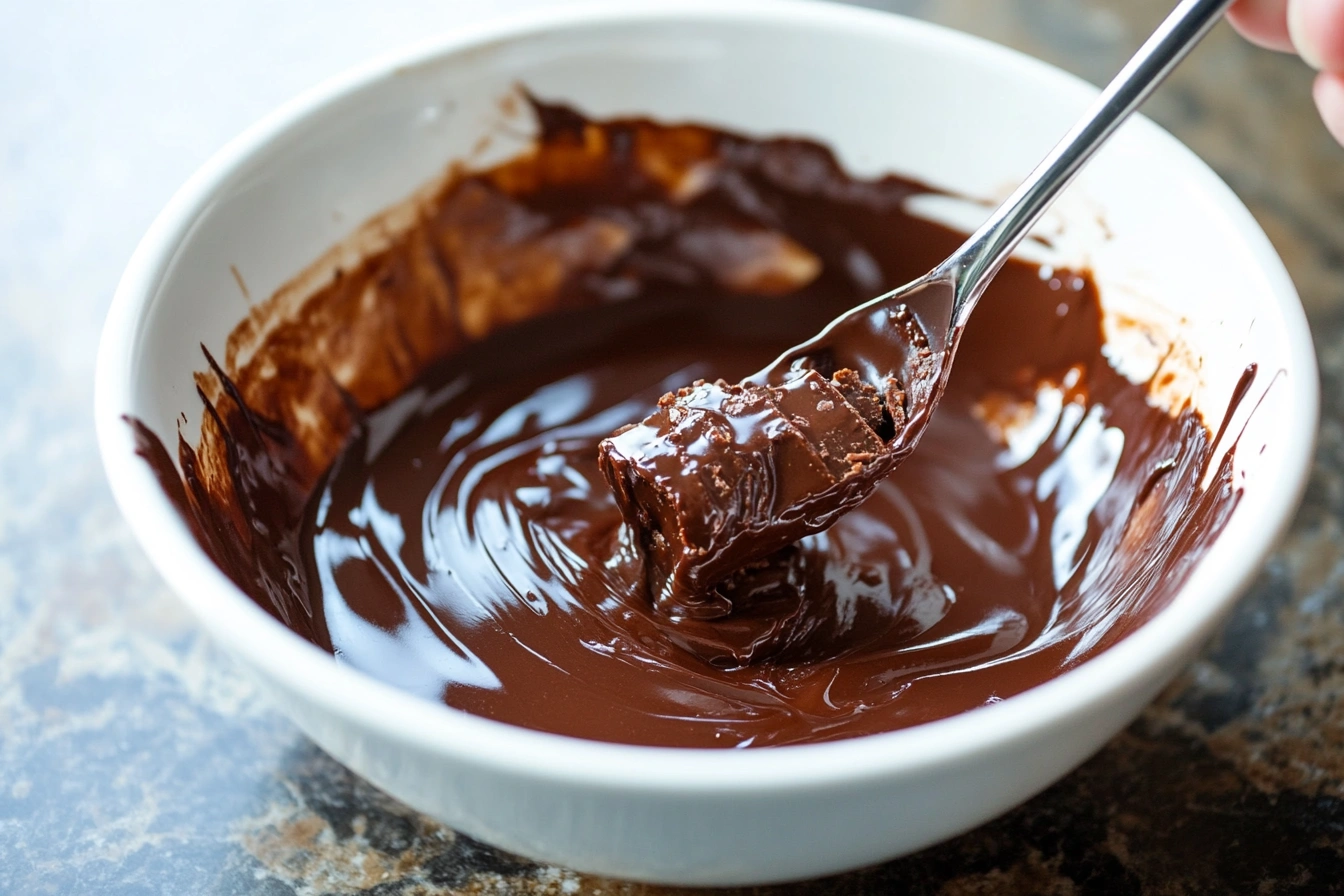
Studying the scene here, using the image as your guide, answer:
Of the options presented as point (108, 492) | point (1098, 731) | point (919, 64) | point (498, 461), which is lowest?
point (108, 492)

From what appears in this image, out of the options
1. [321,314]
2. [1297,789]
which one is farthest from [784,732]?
[321,314]

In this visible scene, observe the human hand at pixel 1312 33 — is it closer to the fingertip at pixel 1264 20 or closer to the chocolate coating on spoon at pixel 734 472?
the fingertip at pixel 1264 20

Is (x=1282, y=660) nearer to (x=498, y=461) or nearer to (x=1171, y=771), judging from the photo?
(x=1171, y=771)

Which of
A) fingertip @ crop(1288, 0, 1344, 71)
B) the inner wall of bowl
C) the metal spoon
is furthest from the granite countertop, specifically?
fingertip @ crop(1288, 0, 1344, 71)

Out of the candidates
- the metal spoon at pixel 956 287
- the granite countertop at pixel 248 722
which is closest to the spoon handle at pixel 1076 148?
the metal spoon at pixel 956 287

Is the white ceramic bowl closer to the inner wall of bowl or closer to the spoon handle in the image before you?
the inner wall of bowl

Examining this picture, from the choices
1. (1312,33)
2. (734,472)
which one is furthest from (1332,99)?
(734,472)
